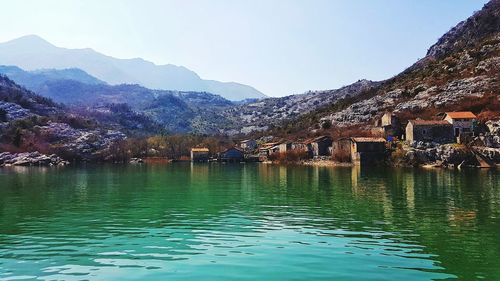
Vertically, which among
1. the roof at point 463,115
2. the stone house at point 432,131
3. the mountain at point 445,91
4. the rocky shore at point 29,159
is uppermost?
the mountain at point 445,91

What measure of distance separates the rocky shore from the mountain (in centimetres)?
10111

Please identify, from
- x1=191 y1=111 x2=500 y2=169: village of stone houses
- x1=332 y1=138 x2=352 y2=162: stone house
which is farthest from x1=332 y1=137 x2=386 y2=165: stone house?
x1=332 y1=138 x2=352 y2=162: stone house

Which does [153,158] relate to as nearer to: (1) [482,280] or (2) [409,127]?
(2) [409,127]

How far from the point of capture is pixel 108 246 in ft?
75.9

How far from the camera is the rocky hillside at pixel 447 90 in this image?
434 ft

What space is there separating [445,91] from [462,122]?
34.7 m

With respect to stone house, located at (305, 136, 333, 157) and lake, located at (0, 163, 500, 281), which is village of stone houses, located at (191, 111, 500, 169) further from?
lake, located at (0, 163, 500, 281)

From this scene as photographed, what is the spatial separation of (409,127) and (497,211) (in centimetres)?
8765

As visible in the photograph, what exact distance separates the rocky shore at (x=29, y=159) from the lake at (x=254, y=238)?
130m

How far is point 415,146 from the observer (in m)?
112

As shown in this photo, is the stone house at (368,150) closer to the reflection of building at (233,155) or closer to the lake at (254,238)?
the reflection of building at (233,155)

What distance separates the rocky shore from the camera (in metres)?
162

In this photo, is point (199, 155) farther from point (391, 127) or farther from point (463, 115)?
point (463, 115)

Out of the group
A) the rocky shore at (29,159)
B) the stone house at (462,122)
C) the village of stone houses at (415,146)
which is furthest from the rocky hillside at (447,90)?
the rocky shore at (29,159)
